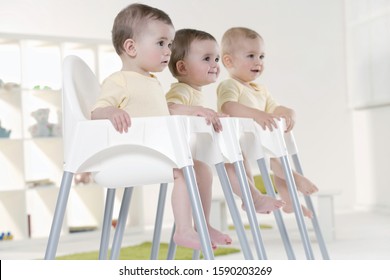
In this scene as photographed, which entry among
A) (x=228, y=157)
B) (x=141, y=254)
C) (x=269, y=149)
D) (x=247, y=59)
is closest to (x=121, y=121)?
(x=228, y=157)

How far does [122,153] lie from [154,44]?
0.29 meters

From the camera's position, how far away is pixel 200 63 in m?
1.88

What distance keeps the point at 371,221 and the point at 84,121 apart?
130 inches

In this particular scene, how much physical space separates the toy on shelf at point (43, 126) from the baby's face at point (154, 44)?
2728 millimetres

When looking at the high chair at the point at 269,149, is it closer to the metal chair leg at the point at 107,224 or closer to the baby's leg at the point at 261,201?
the baby's leg at the point at 261,201

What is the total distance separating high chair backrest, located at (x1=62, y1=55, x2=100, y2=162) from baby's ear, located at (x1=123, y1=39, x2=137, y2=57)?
0.13 m

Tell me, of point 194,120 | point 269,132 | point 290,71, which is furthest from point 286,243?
point 290,71

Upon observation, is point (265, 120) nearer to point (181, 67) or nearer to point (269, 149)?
point (269, 149)

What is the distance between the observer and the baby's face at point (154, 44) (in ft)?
5.34

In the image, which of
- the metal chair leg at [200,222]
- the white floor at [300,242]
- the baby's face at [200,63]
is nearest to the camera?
the metal chair leg at [200,222]

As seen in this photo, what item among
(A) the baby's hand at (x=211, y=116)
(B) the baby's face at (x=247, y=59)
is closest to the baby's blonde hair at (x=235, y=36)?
(B) the baby's face at (x=247, y=59)

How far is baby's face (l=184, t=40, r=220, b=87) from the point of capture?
1.88 m

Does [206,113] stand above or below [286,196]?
above

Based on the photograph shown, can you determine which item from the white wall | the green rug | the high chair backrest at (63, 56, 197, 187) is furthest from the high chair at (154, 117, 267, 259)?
the white wall
